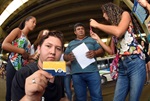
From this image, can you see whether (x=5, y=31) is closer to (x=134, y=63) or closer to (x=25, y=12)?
(x=25, y=12)

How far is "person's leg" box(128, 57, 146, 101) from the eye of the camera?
1049 mm

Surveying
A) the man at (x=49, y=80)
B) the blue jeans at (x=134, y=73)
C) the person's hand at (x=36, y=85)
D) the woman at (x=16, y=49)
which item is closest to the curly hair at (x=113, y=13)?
the blue jeans at (x=134, y=73)

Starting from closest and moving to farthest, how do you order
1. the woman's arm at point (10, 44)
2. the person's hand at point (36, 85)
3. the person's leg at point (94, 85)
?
the person's hand at point (36, 85), the woman's arm at point (10, 44), the person's leg at point (94, 85)

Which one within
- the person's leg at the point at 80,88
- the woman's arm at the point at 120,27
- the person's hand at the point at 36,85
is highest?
the woman's arm at the point at 120,27

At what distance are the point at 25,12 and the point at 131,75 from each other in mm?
1288

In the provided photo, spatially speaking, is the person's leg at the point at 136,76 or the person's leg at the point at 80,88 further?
the person's leg at the point at 80,88

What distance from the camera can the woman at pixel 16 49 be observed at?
4.40ft

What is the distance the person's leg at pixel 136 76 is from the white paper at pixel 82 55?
56cm

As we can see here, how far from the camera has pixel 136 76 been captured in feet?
3.44

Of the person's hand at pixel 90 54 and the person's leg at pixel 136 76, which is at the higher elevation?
the person's hand at pixel 90 54

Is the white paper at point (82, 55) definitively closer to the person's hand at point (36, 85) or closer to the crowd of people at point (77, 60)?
the crowd of people at point (77, 60)

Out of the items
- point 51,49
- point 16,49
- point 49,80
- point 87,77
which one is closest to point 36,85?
point 49,80

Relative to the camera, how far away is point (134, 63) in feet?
3.46

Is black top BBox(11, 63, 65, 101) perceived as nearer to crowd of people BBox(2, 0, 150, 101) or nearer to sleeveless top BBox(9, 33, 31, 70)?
crowd of people BBox(2, 0, 150, 101)
